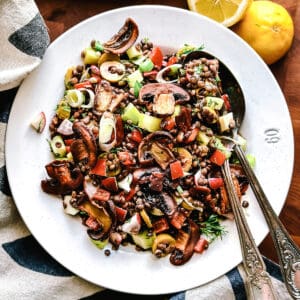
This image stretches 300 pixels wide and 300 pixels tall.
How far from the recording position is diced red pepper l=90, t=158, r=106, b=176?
7.57 ft

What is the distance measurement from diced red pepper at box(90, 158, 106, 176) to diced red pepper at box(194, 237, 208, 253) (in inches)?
18.5

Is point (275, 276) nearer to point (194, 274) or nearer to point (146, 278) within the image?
point (194, 274)

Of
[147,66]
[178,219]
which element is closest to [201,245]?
[178,219]

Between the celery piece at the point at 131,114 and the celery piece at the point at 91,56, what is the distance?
0.24 meters

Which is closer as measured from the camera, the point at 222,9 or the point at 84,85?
the point at 84,85

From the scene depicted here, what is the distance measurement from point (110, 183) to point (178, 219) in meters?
0.30

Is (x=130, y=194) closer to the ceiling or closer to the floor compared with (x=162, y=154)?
closer to the floor

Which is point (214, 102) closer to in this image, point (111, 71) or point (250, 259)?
point (111, 71)

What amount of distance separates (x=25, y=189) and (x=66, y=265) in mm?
335

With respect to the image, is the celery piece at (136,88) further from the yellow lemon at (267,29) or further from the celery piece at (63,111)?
the yellow lemon at (267,29)

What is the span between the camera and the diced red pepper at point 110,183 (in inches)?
90.6

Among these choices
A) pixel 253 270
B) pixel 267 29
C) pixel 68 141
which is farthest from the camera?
pixel 267 29

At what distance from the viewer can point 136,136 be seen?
2.33 metres

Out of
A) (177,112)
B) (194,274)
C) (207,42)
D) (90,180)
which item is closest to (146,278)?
(194,274)
